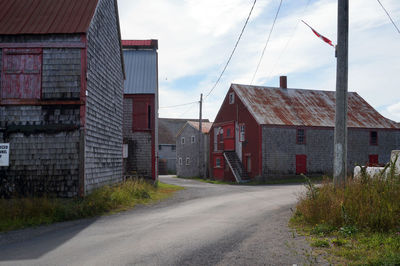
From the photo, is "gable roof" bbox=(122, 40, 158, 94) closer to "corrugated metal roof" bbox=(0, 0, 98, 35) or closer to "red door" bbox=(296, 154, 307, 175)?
"corrugated metal roof" bbox=(0, 0, 98, 35)

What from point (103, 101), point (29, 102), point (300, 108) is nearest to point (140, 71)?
point (103, 101)

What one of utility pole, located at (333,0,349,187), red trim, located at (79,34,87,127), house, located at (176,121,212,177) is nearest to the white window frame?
house, located at (176,121,212,177)

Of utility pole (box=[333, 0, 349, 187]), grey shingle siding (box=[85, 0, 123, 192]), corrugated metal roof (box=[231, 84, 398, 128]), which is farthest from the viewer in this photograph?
corrugated metal roof (box=[231, 84, 398, 128])

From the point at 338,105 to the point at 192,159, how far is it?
32.8 m

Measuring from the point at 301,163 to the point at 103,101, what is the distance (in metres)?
19.7

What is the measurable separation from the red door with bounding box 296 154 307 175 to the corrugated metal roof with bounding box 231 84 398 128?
2.71 m

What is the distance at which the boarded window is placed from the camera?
1298cm

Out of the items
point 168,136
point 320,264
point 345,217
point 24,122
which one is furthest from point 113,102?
point 168,136

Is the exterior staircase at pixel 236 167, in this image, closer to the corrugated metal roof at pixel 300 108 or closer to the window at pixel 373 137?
the corrugated metal roof at pixel 300 108

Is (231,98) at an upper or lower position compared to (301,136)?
upper

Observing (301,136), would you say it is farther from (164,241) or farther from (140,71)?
(164,241)

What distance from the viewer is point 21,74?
13000mm

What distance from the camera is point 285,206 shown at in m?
12.7

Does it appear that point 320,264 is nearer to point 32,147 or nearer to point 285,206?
point 285,206
